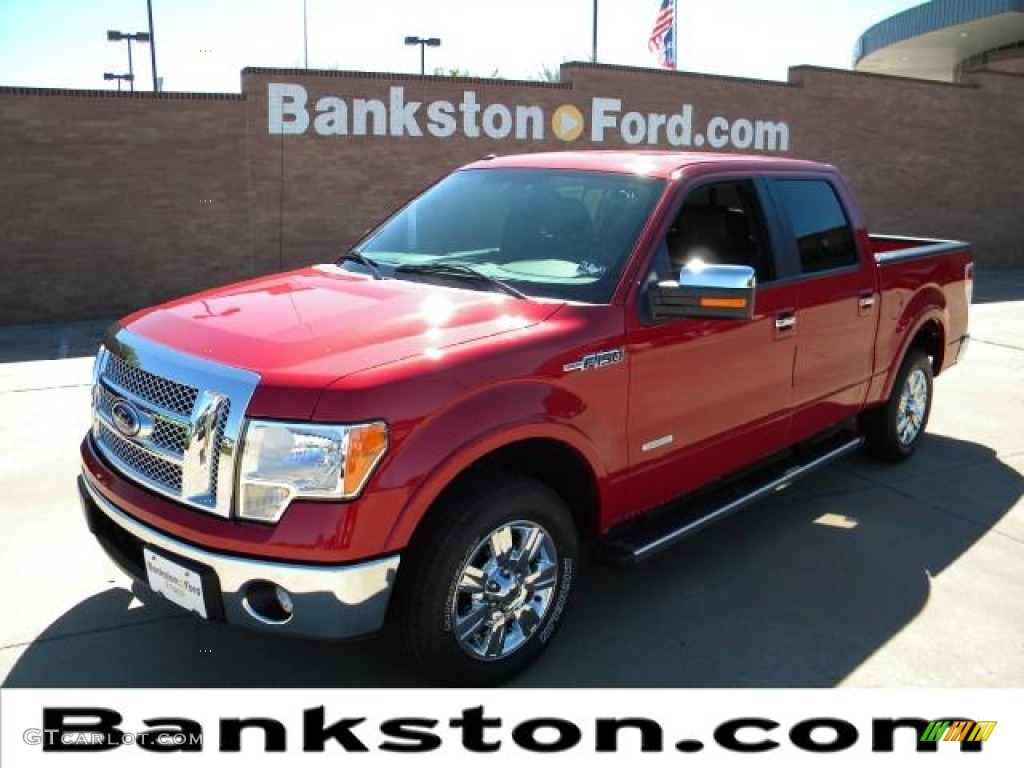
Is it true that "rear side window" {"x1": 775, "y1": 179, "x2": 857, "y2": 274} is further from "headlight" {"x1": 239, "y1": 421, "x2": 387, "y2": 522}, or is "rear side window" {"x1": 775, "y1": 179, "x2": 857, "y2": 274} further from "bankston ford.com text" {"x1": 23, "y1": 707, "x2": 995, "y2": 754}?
"headlight" {"x1": 239, "y1": 421, "x2": 387, "y2": 522}

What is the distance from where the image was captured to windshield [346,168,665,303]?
3.71 metres

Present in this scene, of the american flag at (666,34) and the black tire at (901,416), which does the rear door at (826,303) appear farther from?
the american flag at (666,34)

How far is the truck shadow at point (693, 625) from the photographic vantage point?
3441 millimetres

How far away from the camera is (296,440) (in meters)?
2.75

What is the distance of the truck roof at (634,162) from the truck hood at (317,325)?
3.25 feet

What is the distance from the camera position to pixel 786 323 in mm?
4434

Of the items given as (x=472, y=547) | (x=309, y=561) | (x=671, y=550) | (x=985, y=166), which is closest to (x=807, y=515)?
(x=671, y=550)

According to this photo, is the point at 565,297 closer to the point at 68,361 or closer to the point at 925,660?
the point at 925,660

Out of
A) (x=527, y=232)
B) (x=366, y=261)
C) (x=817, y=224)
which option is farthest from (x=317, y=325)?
(x=817, y=224)

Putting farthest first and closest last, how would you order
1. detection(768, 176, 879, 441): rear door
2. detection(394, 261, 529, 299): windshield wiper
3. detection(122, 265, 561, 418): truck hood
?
detection(768, 176, 879, 441): rear door
detection(394, 261, 529, 299): windshield wiper
detection(122, 265, 561, 418): truck hood

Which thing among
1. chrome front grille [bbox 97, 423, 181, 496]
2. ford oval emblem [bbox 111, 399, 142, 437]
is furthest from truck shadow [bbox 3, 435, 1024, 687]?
ford oval emblem [bbox 111, 399, 142, 437]

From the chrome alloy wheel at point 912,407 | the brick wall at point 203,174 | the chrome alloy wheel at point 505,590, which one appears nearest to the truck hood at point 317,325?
the chrome alloy wheel at point 505,590

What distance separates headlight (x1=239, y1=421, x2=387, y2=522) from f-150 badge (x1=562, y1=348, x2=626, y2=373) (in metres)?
0.83

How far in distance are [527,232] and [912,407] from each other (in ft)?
11.2
